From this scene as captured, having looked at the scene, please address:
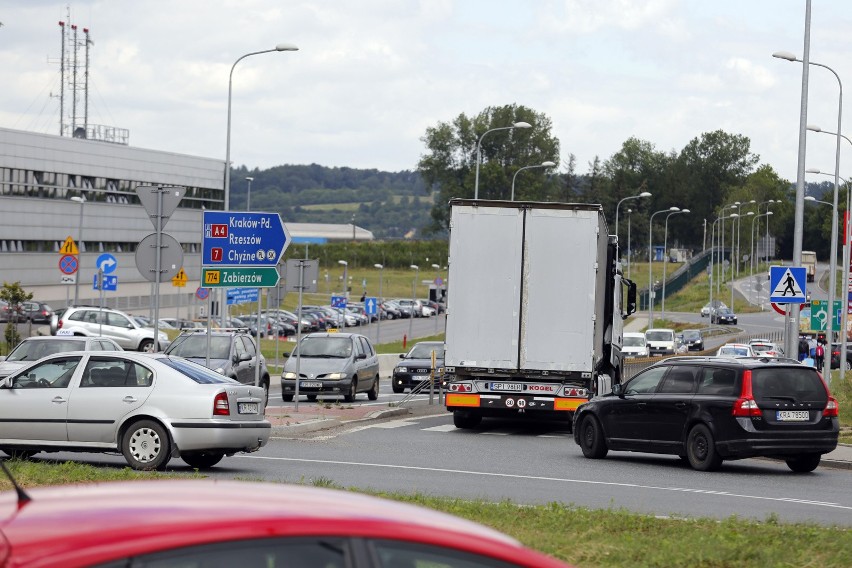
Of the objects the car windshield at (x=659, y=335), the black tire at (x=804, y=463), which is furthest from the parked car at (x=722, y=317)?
the black tire at (x=804, y=463)

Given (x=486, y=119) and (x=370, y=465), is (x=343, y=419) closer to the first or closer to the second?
(x=370, y=465)

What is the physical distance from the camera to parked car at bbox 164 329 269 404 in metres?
28.6

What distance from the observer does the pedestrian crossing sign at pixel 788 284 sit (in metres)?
28.2

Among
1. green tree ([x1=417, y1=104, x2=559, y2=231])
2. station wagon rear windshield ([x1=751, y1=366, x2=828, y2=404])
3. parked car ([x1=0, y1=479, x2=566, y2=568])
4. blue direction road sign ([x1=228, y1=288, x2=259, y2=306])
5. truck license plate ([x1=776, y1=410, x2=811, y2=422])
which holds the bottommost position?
truck license plate ([x1=776, y1=410, x2=811, y2=422])

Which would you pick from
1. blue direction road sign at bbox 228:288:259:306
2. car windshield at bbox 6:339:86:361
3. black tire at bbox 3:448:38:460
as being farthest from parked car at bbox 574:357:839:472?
car windshield at bbox 6:339:86:361

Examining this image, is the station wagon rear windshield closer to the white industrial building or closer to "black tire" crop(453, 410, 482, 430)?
"black tire" crop(453, 410, 482, 430)

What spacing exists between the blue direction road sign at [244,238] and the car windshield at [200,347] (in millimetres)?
4466

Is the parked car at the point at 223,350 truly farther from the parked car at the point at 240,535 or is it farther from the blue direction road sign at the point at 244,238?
the parked car at the point at 240,535

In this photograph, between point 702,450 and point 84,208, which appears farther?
point 84,208

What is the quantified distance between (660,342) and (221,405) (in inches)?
2150

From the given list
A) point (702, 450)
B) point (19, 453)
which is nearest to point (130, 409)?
point (19, 453)

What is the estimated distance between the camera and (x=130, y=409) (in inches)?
647

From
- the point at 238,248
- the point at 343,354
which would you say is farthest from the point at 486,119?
the point at 238,248

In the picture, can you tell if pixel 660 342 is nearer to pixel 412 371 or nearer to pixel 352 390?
pixel 412 371
